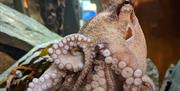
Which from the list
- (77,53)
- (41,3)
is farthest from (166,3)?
(41,3)

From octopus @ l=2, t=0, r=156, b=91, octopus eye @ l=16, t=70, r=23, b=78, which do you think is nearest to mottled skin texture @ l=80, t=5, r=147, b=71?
octopus @ l=2, t=0, r=156, b=91

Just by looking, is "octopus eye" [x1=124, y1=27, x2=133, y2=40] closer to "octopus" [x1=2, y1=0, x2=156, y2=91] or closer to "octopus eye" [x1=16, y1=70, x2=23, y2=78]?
"octopus" [x1=2, y1=0, x2=156, y2=91]

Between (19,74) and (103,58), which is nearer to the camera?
(103,58)

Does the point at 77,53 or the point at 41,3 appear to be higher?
the point at 41,3

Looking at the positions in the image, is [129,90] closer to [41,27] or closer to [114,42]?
[114,42]

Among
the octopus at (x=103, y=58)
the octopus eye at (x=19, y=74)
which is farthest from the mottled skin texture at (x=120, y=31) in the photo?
the octopus eye at (x=19, y=74)

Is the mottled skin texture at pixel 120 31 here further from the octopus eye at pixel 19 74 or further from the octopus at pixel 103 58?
the octopus eye at pixel 19 74

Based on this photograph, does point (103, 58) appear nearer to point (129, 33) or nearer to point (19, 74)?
point (129, 33)

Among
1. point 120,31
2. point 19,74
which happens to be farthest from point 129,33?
point 19,74
